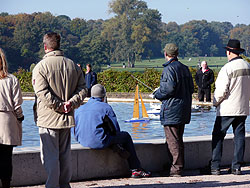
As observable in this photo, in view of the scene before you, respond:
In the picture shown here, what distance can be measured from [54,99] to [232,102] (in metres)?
2.47

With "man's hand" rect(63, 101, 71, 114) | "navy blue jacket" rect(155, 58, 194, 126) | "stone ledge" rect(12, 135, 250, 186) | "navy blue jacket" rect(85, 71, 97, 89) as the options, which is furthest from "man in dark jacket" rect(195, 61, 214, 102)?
"man's hand" rect(63, 101, 71, 114)

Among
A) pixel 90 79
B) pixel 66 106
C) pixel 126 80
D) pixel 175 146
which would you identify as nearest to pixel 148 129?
pixel 175 146

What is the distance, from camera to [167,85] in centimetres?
645

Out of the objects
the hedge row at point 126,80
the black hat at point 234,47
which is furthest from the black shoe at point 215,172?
the hedge row at point 126,80

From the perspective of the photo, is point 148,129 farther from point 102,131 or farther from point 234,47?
point 102,131

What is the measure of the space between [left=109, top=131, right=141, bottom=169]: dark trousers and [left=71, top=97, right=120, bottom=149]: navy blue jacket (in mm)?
86

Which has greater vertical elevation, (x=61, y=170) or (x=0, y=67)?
(x=0, y=67)

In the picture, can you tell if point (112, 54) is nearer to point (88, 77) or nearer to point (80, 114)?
point (88, 77)

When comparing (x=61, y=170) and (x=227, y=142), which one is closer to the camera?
(x=61, y=170)

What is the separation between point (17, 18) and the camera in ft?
356

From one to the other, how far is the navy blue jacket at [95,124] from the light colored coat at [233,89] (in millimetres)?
1327

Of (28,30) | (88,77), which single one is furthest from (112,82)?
(28,30)

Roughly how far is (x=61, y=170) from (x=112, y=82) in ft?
77.9

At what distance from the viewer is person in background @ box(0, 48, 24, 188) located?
5.04 meters
